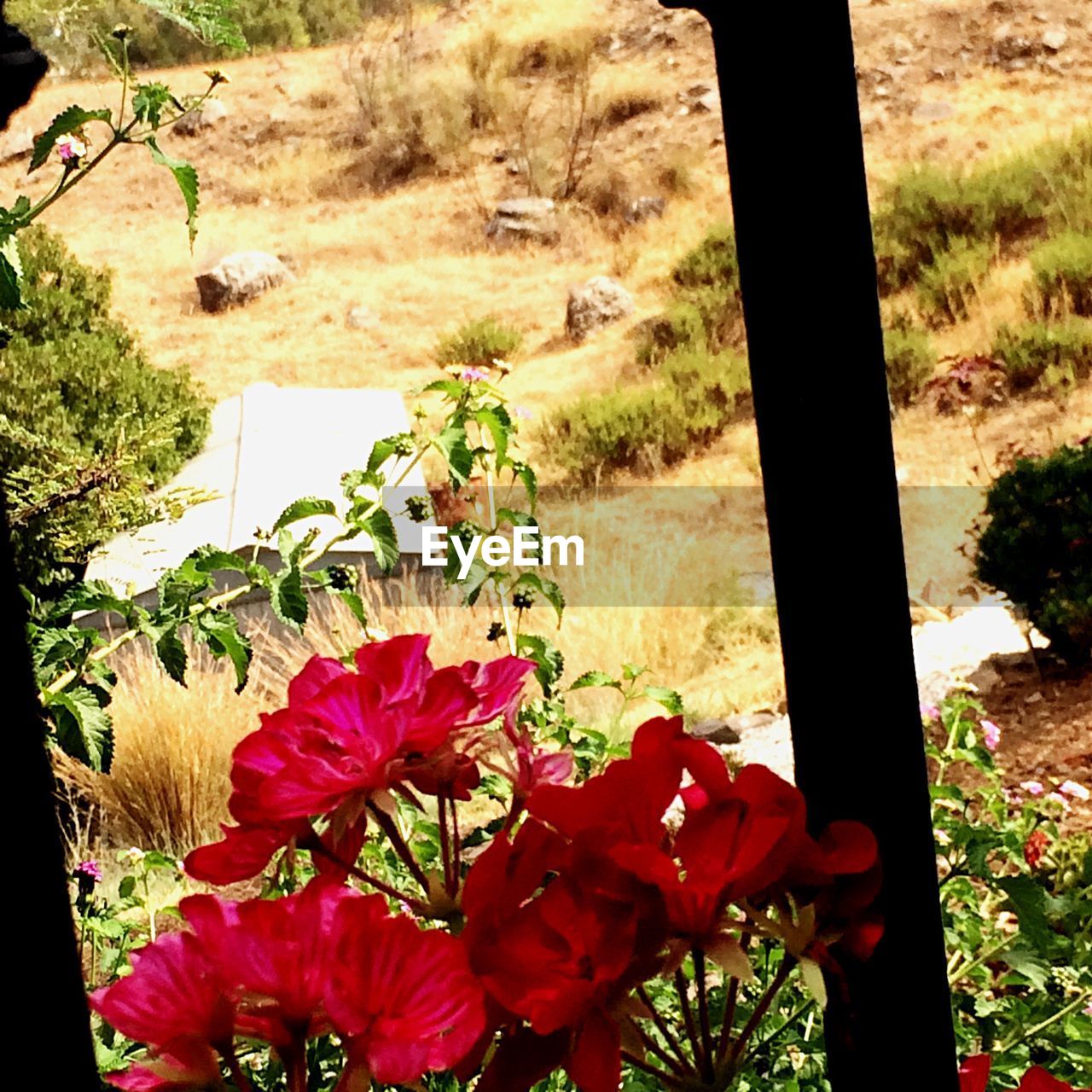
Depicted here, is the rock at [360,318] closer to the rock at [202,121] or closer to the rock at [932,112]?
the rock at [202,121]

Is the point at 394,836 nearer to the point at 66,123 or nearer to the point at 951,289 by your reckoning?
the point at 66,123

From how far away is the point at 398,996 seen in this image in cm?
39

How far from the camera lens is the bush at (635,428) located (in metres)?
8.41

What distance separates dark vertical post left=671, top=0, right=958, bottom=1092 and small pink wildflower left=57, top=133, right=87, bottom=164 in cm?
101

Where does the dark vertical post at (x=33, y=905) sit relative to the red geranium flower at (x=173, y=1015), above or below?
above

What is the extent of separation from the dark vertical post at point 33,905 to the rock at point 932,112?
12.7 metres

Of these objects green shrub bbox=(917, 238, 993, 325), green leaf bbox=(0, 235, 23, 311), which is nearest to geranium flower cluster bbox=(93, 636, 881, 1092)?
green leaf bbox=(0, 235, 23, 311)

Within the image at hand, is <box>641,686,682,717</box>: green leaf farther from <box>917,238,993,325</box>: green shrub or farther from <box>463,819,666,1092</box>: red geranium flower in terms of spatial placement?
<box>917,238,993,325</box>: green shrub

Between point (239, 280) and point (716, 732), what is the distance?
8537 mm

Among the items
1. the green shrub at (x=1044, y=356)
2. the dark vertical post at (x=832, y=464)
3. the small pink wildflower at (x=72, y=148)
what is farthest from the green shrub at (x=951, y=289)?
the dark vertical post at (x=832, y=464)

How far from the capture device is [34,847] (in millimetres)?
302

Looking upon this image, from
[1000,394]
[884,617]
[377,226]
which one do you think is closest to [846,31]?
[884,617]

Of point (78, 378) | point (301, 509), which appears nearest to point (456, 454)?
point (301, 509)

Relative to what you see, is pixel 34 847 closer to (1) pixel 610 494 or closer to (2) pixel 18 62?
(2) pixel 18 62
